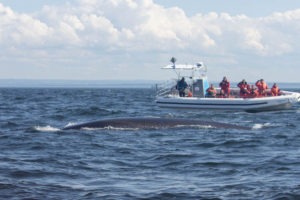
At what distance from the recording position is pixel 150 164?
17359mm

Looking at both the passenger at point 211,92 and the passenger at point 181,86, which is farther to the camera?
the passenger at point 181,86

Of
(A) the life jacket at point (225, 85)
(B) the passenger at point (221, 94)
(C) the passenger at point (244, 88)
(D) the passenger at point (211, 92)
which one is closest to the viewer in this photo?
(C) the passenger at point (244, 88)

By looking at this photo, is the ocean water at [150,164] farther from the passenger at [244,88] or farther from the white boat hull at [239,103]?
the passenger at [244,88]

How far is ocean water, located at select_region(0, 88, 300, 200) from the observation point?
1356cm

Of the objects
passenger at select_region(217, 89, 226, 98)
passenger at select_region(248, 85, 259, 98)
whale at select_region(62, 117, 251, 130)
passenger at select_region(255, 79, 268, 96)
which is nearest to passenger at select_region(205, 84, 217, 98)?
passenger at select_region(217, 89, 226, 98)

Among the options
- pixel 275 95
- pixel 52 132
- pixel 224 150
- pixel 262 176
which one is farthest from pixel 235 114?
pixel 262 176

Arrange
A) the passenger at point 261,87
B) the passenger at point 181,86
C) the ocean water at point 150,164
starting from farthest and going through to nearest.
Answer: the passenger at point 181,86 → the passenger at point 261,87 → the ocean water at point 150,164

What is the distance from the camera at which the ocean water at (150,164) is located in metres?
13.6

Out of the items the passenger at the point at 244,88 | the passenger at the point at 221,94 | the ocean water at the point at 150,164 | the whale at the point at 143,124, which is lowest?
the ocean water at the point at 150,164

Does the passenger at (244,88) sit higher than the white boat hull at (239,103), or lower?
higher

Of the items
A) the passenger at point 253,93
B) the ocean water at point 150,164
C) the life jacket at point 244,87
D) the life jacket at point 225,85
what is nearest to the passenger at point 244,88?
the life jacket at point 244,87

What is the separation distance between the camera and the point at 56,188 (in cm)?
1377

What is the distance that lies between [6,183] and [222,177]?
4.84m

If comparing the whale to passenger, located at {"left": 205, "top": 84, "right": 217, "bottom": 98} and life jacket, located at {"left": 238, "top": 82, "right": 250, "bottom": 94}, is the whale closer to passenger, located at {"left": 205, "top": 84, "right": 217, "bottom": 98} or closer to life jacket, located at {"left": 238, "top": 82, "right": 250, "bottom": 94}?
life jacket, located at {"left": 238, "top": 82, "right": 250, "bottom": 94}
